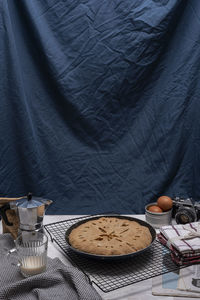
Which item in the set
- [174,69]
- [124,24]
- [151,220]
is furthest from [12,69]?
[151,220]

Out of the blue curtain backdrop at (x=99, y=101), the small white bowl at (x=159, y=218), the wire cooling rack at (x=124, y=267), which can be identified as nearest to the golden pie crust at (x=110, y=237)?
the wire cooling rack at (x=124, y=267)

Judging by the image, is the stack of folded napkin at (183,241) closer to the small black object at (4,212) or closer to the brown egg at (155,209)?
the brown egg at (155,209)

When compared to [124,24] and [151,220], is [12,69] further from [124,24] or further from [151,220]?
[151,220]

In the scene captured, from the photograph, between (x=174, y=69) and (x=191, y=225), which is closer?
(x=191, y=225)

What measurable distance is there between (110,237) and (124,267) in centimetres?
12

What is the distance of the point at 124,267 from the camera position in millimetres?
1297

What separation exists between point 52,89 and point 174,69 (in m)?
0.61

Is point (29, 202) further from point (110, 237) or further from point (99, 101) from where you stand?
point (99, 101)

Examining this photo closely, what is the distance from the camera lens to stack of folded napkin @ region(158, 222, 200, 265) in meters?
1.29

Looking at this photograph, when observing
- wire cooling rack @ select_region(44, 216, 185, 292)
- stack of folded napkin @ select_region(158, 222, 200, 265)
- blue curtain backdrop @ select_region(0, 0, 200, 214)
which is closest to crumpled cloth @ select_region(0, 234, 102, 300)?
wire cooling rack @ select_region(44, 216, 185, 292)

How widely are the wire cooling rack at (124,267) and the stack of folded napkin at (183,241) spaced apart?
32mm

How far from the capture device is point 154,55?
1.88 m

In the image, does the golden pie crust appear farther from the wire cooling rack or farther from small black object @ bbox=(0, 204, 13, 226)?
small black object @ bbox=(0, 204, 13, 226)

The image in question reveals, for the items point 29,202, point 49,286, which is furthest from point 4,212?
point 49,286
